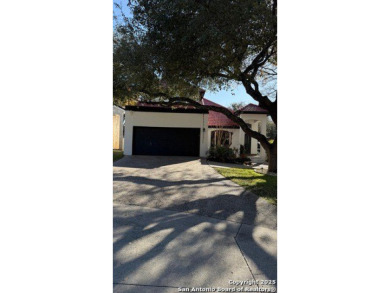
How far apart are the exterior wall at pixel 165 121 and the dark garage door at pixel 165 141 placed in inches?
9.3

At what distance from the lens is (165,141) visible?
13.2 meters

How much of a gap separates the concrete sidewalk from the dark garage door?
943 cm

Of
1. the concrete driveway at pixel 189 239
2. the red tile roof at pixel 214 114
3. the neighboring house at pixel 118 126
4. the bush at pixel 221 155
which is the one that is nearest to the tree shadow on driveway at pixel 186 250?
the concrete driveway at pixel 189 239

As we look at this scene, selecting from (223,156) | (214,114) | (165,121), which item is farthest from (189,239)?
(214,114)

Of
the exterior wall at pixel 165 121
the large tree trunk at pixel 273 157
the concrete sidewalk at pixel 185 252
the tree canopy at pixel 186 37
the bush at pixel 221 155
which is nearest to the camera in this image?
the concrete sidewalk at pixel 185 252

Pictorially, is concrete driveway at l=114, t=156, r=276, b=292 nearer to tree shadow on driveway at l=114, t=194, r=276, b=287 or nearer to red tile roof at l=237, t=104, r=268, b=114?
tree shadow on driveway at l=114, t=194, r=276, b=287

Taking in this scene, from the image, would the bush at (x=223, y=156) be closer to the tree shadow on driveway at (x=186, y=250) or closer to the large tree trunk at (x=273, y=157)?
the large tree trunk at (x=273, y=157)

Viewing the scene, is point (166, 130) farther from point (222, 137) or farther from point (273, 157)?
point (273, 157)

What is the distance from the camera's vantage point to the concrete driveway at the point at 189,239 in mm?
2189

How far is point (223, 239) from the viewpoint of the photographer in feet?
9.92

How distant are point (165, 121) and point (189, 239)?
34.9 ft

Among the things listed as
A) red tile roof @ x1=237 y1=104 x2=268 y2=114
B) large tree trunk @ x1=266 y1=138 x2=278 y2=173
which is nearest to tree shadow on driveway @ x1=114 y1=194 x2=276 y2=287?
large tree trunk @ x1=266 y1=138 x2=278 y2=173

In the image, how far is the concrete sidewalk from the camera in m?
2.15
